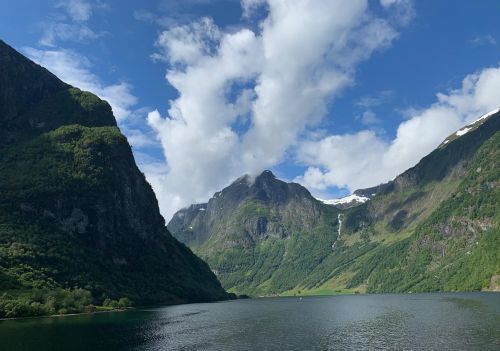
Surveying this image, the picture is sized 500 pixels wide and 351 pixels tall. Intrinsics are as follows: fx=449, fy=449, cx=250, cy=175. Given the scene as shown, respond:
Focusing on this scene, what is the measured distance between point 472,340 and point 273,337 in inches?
1839

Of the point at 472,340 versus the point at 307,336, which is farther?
the point at 307,336

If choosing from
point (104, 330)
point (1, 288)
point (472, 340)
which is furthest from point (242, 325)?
point (1, 288)

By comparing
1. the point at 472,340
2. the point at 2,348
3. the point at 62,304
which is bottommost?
the point at 472,340

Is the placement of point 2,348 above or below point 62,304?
below

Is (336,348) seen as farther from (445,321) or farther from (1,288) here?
(1,288)

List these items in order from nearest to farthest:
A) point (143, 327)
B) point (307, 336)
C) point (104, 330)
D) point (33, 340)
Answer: point (33, 340) → point (307, 336) → point (104, 330) → point (143, 327)

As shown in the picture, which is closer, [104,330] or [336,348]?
[336,348]

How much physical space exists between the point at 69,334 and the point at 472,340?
100973 mm

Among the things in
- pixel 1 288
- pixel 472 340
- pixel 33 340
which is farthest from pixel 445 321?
pixel 1 288

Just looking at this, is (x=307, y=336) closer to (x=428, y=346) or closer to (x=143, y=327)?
(x=428, y=346)

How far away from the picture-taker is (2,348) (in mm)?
96062

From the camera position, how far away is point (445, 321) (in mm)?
135750

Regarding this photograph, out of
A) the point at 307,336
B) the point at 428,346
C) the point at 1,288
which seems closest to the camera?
the point at 428,346

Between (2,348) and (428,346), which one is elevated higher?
(2,348)
